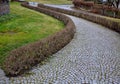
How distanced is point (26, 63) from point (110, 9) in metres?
25.7

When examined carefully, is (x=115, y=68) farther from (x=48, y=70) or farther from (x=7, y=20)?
(x=7, y=20)

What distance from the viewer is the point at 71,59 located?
1364 centimetres

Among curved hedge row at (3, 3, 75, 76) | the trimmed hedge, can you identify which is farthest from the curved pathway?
the trimmed hedge

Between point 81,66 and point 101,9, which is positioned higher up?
point 101,9

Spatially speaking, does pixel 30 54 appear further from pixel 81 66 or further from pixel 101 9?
pixel 101 9

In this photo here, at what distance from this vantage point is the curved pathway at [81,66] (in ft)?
34.8

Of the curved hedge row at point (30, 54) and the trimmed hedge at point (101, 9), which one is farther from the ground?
the trimmed hedge at point (101, 9)

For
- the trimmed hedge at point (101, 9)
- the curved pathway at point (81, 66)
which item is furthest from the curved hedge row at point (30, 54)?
the trimmed hedge at point (101, 9)

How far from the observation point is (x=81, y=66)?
1250 centimetres

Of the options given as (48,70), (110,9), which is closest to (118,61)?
(48,70)

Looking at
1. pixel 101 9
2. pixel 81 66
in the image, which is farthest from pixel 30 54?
pixel 101 9

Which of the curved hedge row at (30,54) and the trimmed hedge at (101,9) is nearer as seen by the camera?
the curved hedge row at (30,54)

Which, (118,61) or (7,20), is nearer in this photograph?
(118,61)

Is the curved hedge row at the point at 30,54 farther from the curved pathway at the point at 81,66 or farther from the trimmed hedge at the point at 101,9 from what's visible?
the trimmed hedge at the point at 101,9
